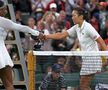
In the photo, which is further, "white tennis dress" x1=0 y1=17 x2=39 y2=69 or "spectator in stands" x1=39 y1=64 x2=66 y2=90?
"spectator in stands" x1=39 y1=64 x2=66 y2=90

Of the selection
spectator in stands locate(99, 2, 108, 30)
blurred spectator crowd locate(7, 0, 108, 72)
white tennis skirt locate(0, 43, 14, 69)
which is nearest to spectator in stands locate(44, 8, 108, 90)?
white tennis skirt locate(0, 43, 14, 69)

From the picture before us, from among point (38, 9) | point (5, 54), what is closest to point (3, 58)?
point (5, 54)

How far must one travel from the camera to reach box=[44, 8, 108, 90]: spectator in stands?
1111cm

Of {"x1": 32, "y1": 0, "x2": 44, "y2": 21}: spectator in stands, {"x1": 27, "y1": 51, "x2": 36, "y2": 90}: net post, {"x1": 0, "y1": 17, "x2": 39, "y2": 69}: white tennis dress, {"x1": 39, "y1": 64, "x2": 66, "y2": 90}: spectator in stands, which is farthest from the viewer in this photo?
{"x1": 32, "y1": 0, "x2": 44, "y2": 21}: spectator in stands

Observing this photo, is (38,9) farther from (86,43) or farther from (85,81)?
(85,81)

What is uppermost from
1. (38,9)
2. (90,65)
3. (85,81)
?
(38,9)

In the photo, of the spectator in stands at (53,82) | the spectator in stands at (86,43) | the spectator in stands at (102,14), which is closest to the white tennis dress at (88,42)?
the spectator in stands at (86,43)

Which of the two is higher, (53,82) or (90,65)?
(90,65)

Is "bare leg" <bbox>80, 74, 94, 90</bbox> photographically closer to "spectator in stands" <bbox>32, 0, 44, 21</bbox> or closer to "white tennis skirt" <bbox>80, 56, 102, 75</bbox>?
"white tennis skirt" <bbox>80, 56, 102, 75</bbox>

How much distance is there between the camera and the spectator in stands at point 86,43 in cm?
1111

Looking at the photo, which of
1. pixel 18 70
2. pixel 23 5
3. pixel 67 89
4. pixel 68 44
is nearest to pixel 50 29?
pixel 68 44

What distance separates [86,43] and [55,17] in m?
6.26

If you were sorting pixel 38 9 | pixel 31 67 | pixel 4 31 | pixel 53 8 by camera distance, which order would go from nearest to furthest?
pixel 4 31 < pixel 31 67 < pixel 53 8 < pixel 38 9

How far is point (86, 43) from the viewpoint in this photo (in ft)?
38.3
